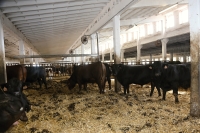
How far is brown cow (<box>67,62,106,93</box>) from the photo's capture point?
7859 mm


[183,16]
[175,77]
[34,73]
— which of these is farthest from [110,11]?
[183,16]

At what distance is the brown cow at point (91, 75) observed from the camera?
7.86 meters

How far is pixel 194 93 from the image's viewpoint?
432cm

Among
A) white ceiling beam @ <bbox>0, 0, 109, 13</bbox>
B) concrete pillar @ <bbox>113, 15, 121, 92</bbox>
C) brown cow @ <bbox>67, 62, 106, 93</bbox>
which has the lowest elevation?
brown cow @ <bbox>67, 62, 106, 93</bbox>

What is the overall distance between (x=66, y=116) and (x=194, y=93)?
130 inches

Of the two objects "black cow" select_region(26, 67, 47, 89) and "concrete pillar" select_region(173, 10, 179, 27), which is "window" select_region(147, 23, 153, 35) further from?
"black cow" select_region(26, 67, 47, 89)

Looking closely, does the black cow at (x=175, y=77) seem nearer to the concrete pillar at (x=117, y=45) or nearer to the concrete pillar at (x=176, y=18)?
the concrete pillar at (x=117, y=45)

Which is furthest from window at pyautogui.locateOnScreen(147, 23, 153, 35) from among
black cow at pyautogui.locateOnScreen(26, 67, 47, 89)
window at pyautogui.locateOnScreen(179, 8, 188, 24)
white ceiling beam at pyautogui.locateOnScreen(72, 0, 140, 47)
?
black cow at pyautogui.locateOnScreen(26, 67, 47, 89)

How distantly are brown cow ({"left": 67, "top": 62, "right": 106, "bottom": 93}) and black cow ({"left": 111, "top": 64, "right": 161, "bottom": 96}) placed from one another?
574 millimetres

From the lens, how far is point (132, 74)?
7.73 metres

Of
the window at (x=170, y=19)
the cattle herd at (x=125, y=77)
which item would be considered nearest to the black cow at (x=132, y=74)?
the cattle herd at (x=125, y=77)

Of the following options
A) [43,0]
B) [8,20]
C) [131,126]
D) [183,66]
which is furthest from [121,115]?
[8,20]

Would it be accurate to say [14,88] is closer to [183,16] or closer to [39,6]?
[39,6]

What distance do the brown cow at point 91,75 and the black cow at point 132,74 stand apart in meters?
0.57
